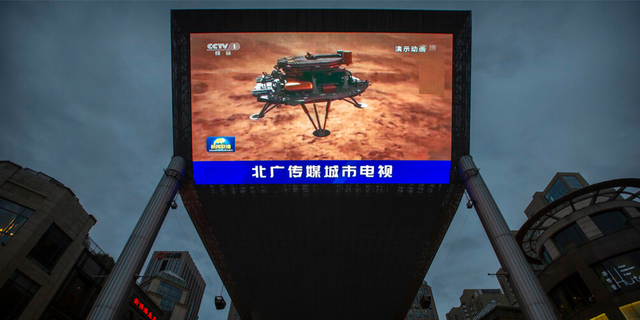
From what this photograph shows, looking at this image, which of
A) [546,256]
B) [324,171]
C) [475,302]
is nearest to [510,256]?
[546,256]

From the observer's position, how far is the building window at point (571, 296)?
2261cm

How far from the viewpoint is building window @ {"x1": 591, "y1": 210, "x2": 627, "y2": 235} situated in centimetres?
2350

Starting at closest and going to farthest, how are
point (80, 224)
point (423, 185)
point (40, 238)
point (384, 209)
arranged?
1. point (40, 238)
2. point (80, 224)
3. point (423, 185)
4. point (384, 209)

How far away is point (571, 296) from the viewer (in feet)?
77.5

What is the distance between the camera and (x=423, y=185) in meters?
27.3

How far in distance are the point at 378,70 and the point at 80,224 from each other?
77.7 ft

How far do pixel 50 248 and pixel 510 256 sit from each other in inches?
1088

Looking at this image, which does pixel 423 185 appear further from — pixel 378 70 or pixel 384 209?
pixel 378 70

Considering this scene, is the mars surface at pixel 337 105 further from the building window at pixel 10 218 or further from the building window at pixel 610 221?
the building window at pixel 610 221

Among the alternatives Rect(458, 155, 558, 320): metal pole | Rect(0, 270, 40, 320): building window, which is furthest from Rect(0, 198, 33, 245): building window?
Rect(458, 155, 558, 320): metal pole

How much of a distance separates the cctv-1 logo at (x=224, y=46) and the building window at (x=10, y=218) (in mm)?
15211

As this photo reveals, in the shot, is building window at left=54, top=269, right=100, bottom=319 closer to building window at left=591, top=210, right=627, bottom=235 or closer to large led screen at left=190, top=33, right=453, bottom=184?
large led screen at left=190, top=33, right=453, bottom=184

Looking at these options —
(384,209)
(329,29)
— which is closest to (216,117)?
(329,29)

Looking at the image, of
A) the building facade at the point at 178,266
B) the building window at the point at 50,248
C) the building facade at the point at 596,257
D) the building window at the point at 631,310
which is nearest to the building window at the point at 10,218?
the building window at the point at 50,248
